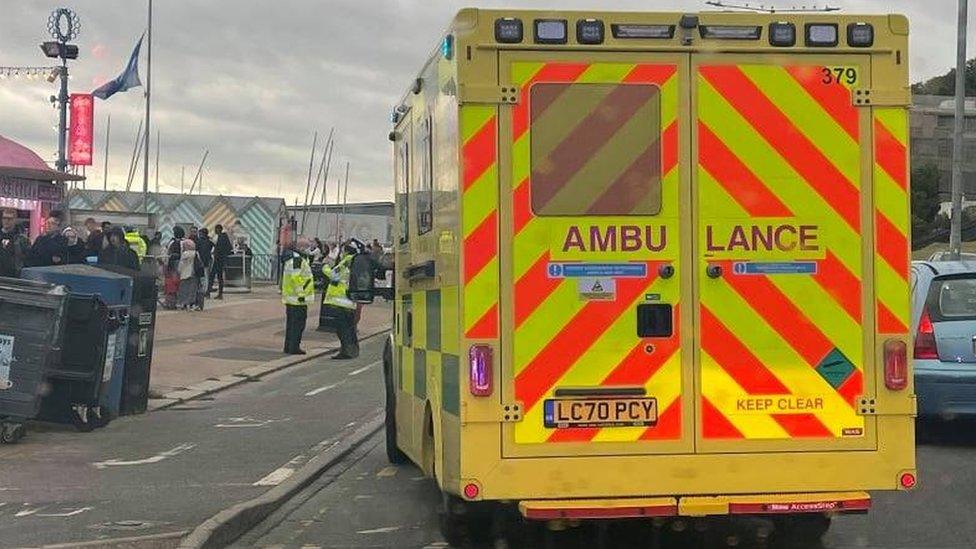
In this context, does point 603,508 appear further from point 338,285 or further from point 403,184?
point 338,285

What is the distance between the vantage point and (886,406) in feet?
19.3

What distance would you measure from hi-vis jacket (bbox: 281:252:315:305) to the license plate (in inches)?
516

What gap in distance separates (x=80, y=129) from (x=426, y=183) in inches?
1402

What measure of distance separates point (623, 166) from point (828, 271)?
112 cm

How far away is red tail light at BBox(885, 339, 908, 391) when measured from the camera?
589cm

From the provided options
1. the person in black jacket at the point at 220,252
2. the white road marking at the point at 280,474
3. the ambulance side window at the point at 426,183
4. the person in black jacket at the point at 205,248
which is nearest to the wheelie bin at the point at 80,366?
the white road marking at the point at 280,474

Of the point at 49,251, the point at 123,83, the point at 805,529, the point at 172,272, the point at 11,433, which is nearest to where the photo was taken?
the point at 805,529

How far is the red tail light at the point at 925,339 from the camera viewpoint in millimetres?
9688

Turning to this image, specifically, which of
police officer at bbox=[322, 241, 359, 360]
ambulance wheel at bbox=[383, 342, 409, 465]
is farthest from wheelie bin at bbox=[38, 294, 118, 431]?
police officer at bbox=[322, 241, 359, 360]

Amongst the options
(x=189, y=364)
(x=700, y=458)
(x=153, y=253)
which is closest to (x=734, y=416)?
(x=700, y=458)

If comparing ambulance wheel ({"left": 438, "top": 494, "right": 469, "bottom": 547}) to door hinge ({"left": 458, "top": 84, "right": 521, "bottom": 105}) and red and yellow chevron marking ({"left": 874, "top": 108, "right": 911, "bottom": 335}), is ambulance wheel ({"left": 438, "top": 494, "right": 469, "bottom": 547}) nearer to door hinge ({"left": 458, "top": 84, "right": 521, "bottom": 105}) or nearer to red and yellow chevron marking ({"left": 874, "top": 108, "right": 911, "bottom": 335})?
door hinge ({"left": 458, "top": 84, "right": 521, "bottom": 105})

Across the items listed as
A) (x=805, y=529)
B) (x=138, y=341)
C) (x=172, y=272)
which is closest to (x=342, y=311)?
(x=172, y=272)

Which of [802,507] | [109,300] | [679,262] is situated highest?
[679,262]

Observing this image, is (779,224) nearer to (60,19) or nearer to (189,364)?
(189,364)
